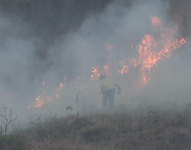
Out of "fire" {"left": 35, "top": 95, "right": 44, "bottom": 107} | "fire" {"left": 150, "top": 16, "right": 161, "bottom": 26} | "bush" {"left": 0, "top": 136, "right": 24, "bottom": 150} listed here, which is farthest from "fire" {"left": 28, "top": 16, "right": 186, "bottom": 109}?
"bush" {"left": 0, "top": 136, "right": 24, "bottom": 150}

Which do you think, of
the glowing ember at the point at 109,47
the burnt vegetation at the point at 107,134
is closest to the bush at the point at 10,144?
the burnt vegetation at the point at 107,134

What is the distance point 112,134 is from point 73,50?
924 cm

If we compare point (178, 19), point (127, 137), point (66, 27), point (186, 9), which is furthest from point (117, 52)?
point (127, 137)

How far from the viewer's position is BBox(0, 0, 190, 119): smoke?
14.9 meters

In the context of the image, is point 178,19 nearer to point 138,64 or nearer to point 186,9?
point 186,9

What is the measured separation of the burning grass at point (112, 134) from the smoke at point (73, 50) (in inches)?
269

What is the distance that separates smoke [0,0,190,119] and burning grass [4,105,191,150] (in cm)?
683

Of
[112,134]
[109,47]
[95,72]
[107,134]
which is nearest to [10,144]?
[107,134]

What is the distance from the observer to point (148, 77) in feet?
52.5

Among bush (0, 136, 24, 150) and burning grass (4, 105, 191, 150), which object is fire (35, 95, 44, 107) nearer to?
burning grass (4, 105, 191, 150)

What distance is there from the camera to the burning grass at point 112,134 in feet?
21.1

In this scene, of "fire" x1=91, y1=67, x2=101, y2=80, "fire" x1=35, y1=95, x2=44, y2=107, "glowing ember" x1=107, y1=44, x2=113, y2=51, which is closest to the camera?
"fire" x1=35, y1=95, x2=44, y2=107

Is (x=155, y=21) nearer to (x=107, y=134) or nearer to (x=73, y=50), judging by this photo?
(x=73, y=50)

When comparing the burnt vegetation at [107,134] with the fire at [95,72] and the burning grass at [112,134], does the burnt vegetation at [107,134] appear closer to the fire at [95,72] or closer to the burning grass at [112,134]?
the burning grass at [112,134]
